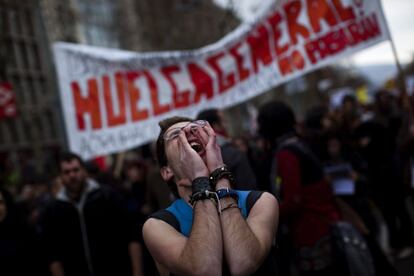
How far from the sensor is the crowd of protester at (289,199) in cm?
348

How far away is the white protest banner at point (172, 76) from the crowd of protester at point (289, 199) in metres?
0.79

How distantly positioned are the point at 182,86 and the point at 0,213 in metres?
2.47

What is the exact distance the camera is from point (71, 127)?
19.0 ft

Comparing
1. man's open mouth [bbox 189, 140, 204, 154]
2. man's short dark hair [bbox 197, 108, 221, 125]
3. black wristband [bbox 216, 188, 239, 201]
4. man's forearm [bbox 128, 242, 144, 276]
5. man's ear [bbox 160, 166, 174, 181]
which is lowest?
man's forearm [bbox 128, 242, 144, 276]

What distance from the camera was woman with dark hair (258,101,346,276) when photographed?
342 centimetres

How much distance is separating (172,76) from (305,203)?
2.76 meters

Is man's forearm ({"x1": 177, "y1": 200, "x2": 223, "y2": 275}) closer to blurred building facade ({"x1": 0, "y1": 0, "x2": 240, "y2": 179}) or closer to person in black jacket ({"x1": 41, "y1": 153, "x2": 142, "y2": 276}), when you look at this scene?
person in black jacket ({"x1": 41, "y1": 153, "x2": 142, "y2": 276})

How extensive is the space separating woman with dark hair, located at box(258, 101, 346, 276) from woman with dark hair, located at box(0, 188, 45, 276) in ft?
6.37

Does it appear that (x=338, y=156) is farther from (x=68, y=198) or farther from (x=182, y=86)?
(x=68, y=198)

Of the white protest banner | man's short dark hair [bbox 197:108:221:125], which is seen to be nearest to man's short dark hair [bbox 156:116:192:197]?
man's short dark hair [bbox 197:108:221:125]

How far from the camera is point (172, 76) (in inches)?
230

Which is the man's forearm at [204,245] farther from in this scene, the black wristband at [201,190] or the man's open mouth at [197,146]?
the man's open mouth at [197,146]

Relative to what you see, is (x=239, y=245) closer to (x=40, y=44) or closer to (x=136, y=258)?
(x=136, y=258)

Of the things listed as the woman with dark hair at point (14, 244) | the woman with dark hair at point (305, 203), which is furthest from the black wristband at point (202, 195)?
the woman with dark hair at point (14, 244)
